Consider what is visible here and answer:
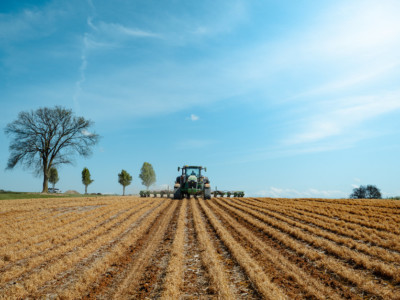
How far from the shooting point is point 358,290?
6027 mm

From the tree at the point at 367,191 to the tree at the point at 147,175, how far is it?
149 ft

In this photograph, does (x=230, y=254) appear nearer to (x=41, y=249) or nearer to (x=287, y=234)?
(x=287, y=234)

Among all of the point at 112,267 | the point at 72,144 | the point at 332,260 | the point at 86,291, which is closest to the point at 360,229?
the point at 332,260

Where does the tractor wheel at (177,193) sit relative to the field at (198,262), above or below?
above

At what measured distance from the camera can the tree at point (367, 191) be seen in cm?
4934

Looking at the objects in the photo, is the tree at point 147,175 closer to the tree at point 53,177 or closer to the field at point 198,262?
the tree at point 53,177

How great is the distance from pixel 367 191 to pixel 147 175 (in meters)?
48.5

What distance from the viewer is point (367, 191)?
50.7 metres

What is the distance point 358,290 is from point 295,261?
2059mm

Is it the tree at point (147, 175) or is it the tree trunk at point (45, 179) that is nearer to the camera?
the tree trunk at point (45, 179)

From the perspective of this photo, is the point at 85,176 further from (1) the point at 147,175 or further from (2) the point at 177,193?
(2) the point at 177,193

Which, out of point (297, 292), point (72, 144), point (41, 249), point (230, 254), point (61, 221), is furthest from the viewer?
point (72, 144)

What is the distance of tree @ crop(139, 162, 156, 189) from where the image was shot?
2734 inches

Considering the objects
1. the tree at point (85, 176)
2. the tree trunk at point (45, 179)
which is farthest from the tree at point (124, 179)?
the tree trunk at point (45, 179)
